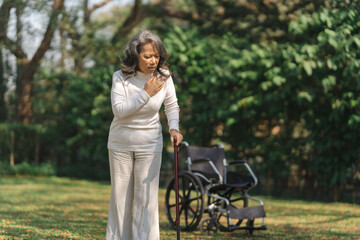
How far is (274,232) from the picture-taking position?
5531mm

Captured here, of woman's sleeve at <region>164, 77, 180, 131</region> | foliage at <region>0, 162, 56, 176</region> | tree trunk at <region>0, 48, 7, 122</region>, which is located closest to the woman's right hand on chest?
woman's sleeve at <region>164, 77, 180, 131</region>

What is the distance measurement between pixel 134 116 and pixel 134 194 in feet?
1.79

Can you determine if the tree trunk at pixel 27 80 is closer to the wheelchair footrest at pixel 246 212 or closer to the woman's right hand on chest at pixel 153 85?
the wheelchair footrest at pixel 246 212

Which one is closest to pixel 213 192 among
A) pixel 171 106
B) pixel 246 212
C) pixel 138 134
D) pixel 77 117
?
pixel 246 212

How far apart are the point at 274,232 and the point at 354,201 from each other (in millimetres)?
3565

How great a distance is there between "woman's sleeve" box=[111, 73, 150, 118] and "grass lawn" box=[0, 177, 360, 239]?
1763 mm

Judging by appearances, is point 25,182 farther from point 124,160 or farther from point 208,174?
point 124,160

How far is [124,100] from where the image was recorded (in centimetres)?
343

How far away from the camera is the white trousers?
138 inches

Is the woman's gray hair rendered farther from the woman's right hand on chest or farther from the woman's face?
the woman's right hand on chest

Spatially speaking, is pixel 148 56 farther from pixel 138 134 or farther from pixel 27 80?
pixel 27 80

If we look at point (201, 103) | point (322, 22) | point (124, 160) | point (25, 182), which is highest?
point (322, 22)

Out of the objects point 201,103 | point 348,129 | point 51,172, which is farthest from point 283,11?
point 51,172

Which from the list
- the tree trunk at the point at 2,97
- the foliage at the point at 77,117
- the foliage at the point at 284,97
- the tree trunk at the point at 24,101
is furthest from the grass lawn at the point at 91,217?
the tree trunk at the point at 2,97
